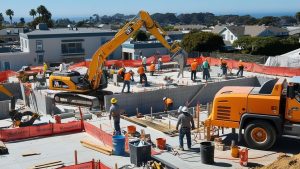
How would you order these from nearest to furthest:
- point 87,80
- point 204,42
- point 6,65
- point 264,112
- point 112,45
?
point 264,112 → point 87,80 → point 112,45 → point 6,65 → point 204,42

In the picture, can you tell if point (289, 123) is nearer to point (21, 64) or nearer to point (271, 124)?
point (271, 124)

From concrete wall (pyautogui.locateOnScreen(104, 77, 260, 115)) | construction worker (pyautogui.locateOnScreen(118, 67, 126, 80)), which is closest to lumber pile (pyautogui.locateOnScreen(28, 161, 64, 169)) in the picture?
concrete wall (pyautogui.locateOnScreen(104, 77, 260, 115))

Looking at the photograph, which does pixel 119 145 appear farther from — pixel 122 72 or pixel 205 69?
pixel 205 69

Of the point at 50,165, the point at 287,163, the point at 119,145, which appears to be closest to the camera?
the point at 287,163

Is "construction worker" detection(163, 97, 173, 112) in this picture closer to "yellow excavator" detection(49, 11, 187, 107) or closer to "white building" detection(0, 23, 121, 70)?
"yellow excavator" detection(49, 11, 187, 107)

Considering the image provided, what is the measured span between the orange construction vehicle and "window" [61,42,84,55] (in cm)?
3668

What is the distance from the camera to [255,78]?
1094 inches

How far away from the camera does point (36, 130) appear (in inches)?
630

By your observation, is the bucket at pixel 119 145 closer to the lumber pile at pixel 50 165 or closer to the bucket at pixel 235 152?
the lumber pile at pixel 50 165

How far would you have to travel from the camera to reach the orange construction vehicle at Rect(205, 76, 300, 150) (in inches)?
512

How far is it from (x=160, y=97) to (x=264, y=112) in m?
9.29

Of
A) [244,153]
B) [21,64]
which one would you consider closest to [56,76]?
[244,153]

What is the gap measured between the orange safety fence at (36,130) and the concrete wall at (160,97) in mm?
3880

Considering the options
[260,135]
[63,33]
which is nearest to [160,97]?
[260,135]
